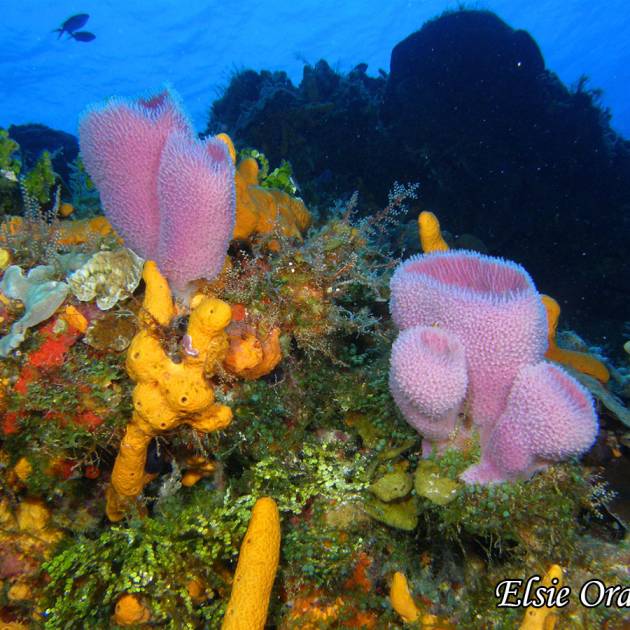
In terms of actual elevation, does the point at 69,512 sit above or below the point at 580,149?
below

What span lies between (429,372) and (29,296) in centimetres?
210

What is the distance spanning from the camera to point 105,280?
2236 mm

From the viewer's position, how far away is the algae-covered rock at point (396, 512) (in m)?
2.17

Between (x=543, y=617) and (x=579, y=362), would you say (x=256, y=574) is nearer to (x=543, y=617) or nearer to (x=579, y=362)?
(x=543, y=617)

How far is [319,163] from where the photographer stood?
456 inches

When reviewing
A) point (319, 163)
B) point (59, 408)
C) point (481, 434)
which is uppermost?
point (319, 163)

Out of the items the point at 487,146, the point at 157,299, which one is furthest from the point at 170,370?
the point at 487,146

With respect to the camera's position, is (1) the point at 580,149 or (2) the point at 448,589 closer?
(2) the point at 448,589

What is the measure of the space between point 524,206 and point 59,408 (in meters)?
13.1

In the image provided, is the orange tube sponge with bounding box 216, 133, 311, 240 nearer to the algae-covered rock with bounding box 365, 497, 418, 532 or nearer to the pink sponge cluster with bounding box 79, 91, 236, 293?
the pink sponge cluster with bounding box 79, 91, 236, 293

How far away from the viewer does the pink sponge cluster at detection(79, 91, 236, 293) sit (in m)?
1.95

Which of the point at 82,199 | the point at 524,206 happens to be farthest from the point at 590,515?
Result: the point at 524,206

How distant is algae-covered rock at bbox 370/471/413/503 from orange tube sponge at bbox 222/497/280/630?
603 mm

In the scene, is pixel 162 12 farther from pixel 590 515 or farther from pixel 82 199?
pixel 590 515
